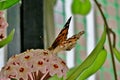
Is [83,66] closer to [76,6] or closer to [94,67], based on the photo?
[94,67]

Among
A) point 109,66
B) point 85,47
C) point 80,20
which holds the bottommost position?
point 109,66

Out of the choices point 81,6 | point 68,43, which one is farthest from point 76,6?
point 68,43

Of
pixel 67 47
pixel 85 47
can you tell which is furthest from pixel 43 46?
pixel 85 47

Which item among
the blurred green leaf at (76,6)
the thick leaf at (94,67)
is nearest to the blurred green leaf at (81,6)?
the blurred green leaf at (76,6)

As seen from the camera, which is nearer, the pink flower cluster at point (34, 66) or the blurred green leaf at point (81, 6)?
the pink flower cluster at point (34, 66)

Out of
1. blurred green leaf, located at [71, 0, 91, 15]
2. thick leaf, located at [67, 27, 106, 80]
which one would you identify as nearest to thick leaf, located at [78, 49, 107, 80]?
thick leaf, located at [67, 27, 106, 80]

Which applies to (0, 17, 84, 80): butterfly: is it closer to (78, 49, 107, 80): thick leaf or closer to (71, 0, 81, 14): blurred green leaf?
(78, 49, 107, 80): thick leaf

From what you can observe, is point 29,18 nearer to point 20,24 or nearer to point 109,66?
point 20,24

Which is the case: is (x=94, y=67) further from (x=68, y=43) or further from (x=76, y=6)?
(x=76, y=6)

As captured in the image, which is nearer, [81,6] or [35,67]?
[35,67]

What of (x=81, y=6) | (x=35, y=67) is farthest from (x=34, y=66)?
(x=81, y=6)

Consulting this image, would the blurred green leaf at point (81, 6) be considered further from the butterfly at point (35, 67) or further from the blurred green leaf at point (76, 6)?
the butterfly at point (35, 67)
